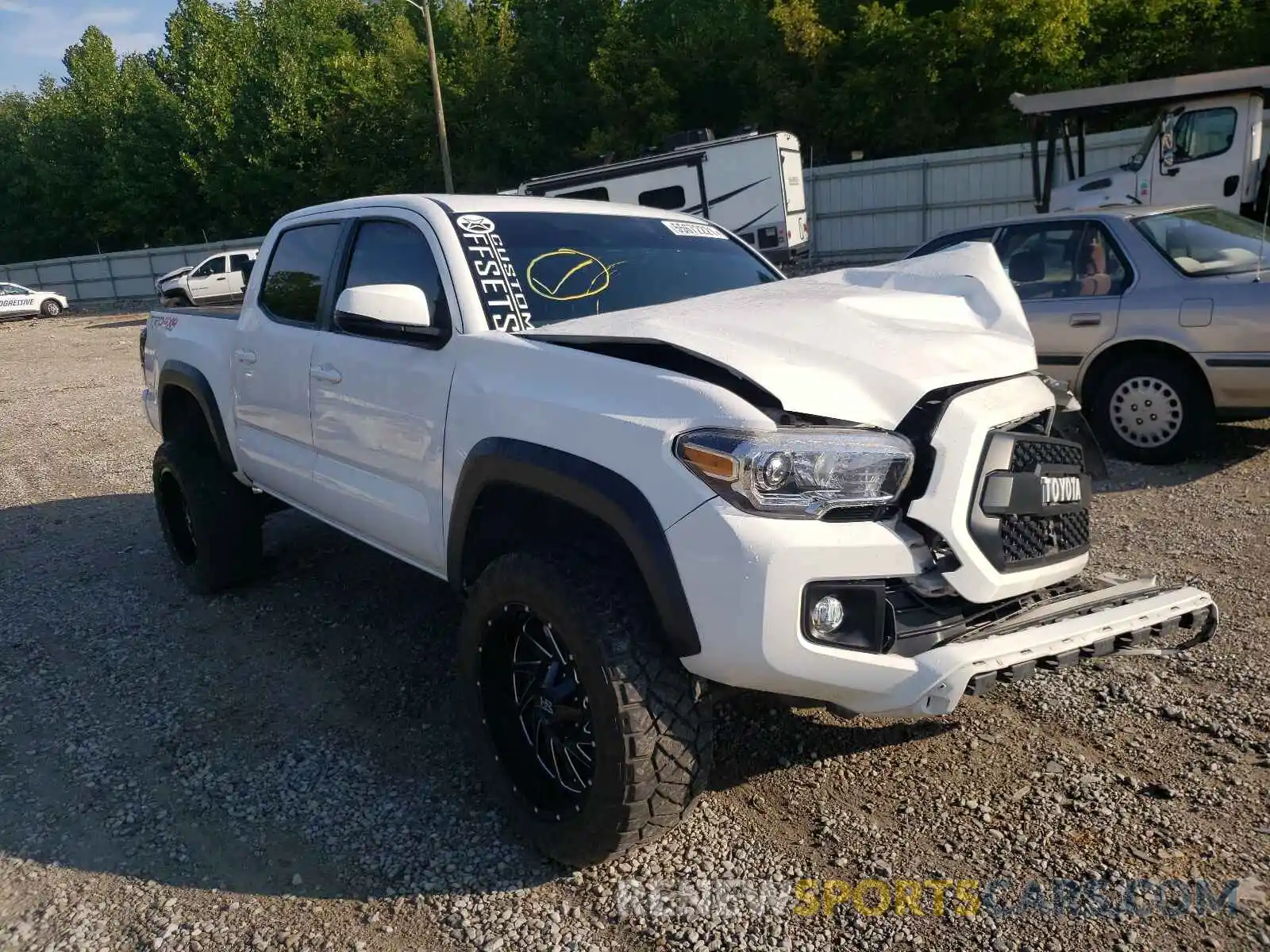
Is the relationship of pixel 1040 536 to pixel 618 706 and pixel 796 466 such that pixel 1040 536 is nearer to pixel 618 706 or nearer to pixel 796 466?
pixel 796 466

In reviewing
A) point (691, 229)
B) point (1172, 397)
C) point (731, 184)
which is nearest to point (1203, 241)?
point (1172, 397)

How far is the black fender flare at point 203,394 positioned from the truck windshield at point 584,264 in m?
2.14

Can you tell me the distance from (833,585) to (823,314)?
917 millimetres

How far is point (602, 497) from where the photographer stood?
273 cm

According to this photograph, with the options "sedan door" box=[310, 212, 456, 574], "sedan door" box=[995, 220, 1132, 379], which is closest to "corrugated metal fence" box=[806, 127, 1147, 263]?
"sedan door" box=[995, 220, 1132, 379]

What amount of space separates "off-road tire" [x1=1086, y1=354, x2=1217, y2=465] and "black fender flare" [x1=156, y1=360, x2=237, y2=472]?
→ 216 inches

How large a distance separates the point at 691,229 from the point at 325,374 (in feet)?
5.47

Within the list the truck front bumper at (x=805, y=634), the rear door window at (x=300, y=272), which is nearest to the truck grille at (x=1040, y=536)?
the truck front bumper at (x=805, y=634)

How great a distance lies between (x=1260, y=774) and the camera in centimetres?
321

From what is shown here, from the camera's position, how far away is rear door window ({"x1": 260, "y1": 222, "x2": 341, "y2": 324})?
4.48 meters

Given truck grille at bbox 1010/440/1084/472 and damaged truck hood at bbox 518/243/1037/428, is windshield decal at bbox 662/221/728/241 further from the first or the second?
truck grille at bbox 1010/440/1084/472

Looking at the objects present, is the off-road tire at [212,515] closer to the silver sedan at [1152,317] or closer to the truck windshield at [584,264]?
the truck windshield at [584,264]

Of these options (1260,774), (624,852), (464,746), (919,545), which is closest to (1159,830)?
(1260,774)

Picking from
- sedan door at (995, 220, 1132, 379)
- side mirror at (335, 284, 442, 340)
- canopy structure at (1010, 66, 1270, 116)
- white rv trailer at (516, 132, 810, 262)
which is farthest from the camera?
white rv trailer at (516, 132, 810, 262)
